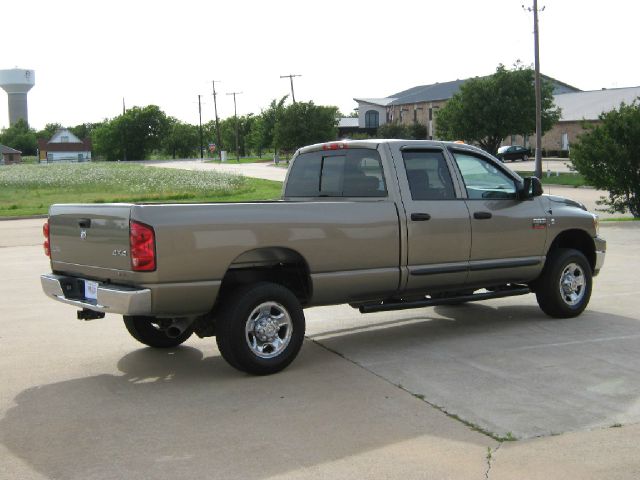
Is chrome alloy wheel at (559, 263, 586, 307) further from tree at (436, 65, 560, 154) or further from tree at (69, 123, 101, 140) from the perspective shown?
tree at (69, 123, 101, 140)

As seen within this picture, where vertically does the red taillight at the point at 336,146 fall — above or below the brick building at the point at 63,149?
below

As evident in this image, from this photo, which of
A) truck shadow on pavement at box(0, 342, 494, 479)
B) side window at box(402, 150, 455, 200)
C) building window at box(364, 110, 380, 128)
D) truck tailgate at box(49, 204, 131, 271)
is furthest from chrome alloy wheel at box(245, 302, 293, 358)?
building window at box(364, 110, 380, 128)

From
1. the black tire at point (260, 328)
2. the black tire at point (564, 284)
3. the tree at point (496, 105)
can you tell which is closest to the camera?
the black tire at point (260, 328)

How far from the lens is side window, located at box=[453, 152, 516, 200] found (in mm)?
8203

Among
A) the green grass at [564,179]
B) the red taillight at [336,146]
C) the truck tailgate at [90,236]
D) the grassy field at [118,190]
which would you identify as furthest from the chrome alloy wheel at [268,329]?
the green grass at [564,179]

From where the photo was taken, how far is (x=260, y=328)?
6.60 meters

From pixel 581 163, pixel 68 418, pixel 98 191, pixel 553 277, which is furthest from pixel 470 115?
pixel 68 418

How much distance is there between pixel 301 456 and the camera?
15.8 ft

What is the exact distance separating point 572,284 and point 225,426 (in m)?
4.94

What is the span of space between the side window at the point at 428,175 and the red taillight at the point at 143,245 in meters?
2.66

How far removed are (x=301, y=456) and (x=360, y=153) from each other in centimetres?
374

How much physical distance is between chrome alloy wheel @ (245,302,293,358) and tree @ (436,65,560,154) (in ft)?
161

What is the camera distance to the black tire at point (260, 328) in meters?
6.43

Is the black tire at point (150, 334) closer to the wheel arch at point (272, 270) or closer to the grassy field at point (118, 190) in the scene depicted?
the wheel arch at point (272, 270)
